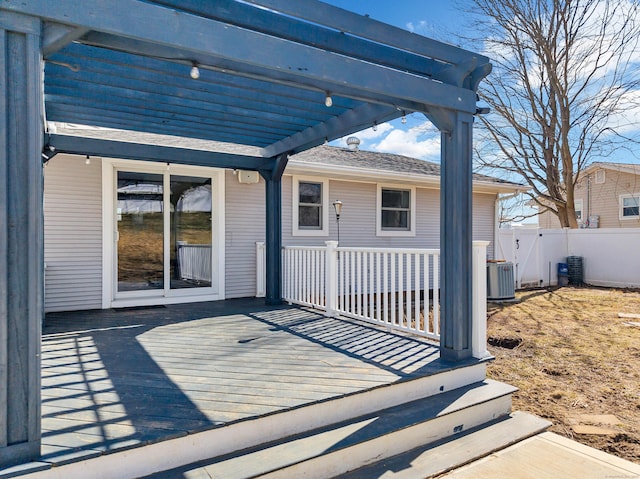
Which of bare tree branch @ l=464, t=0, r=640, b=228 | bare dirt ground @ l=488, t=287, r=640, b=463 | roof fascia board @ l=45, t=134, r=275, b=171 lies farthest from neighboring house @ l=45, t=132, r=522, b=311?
bare tree branch @ l=464, t=0, r=640, b=228

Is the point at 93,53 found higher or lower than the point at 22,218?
higher

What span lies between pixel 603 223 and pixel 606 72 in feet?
22.1

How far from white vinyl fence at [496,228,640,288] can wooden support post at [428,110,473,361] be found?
7685 millimetres

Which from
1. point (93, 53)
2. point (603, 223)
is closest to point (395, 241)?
point (93, 53)

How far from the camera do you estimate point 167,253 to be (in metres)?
6.43

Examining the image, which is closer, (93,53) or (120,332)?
(93,53)

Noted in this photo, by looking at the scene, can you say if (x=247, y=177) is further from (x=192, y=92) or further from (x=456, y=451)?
(x=456, y=451)

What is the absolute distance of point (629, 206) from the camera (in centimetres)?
1584

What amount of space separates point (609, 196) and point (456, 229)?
1717cm

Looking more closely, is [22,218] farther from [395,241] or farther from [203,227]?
[395,241]

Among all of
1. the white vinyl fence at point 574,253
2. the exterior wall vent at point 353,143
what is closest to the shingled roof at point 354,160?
the exterior wall vent at point 353,143

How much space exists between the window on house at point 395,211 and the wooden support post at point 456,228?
542 cm

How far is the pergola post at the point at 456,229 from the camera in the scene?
334 cm

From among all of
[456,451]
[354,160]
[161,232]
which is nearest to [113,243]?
[161,232]
